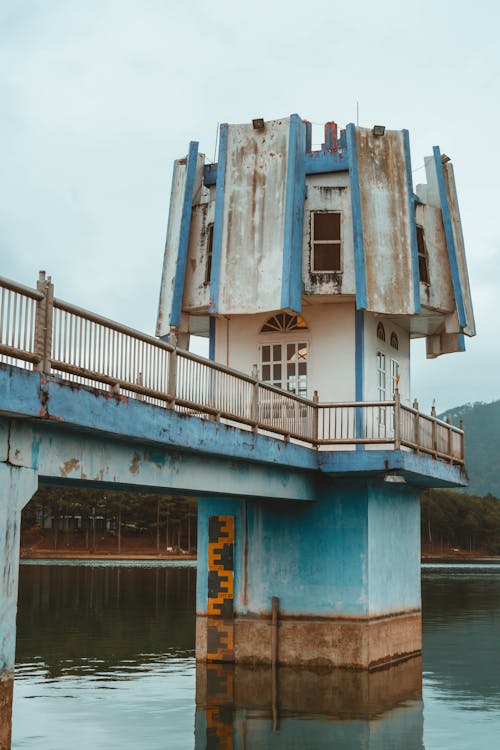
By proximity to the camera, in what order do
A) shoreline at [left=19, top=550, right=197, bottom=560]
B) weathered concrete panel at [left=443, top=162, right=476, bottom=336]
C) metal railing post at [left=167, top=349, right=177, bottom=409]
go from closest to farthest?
1. metal railing post at [left=167, top=349, right=177, bottom=409]
2. weathered concrete panel at [left=443, top=162, right=476, bottom=336]
3. shoreline at [left=19, top=550, right=197, bottom=560]

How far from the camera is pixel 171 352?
54.4 ft

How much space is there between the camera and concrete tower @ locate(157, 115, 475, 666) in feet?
77.0

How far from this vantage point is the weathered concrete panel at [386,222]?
2406 centimetres

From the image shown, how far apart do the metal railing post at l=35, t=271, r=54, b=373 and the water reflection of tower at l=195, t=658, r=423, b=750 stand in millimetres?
7772

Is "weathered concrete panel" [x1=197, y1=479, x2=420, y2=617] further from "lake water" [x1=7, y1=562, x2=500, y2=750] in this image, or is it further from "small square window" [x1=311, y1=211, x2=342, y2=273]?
"small square window" [x1=311, y1=211, x2=342, y2=273]

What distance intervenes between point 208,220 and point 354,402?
5.84 metres

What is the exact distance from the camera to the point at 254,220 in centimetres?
2406

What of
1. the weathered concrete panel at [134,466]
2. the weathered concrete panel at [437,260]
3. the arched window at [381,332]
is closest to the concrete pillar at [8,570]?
the weathered concrete panel at [134,466]

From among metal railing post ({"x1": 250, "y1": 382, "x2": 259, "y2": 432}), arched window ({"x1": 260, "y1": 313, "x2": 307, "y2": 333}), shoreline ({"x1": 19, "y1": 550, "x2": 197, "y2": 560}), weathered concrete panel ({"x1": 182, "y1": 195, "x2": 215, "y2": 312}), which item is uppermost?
weathered concrete panel ({"x1": 182, "y1": 195, "x2": 215, "y2": 312})

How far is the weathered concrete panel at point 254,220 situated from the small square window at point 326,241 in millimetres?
1145

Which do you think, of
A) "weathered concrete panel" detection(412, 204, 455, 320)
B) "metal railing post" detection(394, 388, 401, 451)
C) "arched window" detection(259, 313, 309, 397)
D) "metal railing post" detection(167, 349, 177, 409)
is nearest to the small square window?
"arched window" detection(259, 313, 309, 397)

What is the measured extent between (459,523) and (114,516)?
1825 inches

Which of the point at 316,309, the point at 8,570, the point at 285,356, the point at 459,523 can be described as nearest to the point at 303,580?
the point at 285,356

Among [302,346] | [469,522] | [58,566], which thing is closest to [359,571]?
[302,346]
